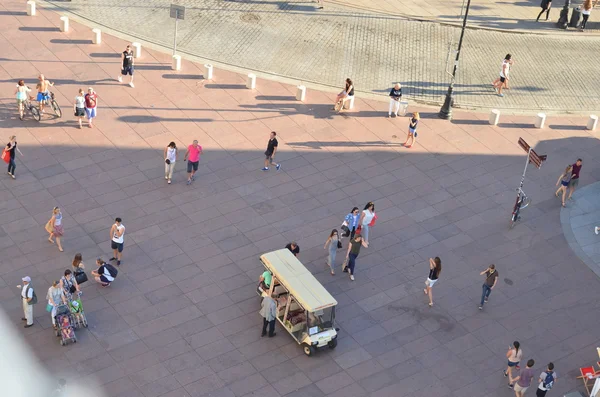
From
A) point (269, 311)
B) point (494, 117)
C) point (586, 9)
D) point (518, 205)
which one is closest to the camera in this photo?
point (269, 311)

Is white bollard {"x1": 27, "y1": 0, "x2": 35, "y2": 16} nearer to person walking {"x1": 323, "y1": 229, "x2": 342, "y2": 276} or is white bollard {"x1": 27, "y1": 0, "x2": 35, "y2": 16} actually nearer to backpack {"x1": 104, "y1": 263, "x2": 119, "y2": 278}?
backpack {"x1": 104, "y1": 263, "x2": 119, "y2": 278}

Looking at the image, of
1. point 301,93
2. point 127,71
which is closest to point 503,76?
point 301,93

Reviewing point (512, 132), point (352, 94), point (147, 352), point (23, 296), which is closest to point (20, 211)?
point (23, 296)

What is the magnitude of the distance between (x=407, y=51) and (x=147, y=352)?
67.2ft

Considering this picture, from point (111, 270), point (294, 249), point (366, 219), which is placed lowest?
point (111, 270)

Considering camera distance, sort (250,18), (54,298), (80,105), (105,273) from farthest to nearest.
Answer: (250,18) < (80,105) < (105,273) < (54,298)

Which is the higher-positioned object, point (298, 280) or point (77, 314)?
point (298, 280)

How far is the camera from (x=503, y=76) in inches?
1571

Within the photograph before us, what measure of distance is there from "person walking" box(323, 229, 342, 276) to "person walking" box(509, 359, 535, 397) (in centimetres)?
633

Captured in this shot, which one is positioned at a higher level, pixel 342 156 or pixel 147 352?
pixel 342 156

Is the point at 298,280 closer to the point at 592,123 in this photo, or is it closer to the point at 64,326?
the point at 64,326

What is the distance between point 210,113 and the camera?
36.5 metres

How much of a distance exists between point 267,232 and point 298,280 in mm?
Answer: 4397

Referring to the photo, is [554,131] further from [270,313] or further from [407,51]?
[270,313]
